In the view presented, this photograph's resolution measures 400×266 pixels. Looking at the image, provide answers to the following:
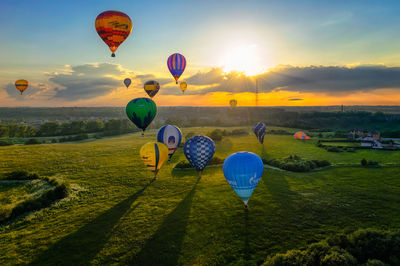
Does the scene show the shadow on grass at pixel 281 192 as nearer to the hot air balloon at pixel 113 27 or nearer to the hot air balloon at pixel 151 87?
the hot air balloon at pixel 113 27

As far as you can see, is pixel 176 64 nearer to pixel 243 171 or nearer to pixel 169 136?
pixel 169 136

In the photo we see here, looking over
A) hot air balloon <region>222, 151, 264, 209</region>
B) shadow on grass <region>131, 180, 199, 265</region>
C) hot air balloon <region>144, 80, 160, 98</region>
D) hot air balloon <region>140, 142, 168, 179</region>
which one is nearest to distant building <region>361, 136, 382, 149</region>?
hot air balloon <region>222, 151, 264, 209</region>

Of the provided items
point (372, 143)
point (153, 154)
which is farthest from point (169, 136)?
point (372, 143)

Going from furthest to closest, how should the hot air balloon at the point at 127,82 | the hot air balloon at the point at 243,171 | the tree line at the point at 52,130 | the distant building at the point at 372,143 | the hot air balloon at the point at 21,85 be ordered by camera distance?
the tree line at the point at 52,130 < the hot air balloon at the point at 127,82 < the hot air balloon at the point at 21,85 < the distant building at the point at 372,143 < the hot air balloon at the point at 243,171

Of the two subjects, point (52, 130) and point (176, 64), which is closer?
point (176, 64)

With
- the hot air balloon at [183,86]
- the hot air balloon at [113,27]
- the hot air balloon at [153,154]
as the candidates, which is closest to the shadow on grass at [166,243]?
the hot air balloon at [153,154]

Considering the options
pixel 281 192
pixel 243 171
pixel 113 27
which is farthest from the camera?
pixel 113 27

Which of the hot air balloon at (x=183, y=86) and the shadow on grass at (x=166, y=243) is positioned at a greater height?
the hot air balloon at (x=183, y=86)

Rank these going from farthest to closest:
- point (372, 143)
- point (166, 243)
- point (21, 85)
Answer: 1. point (21, 85)
2. point (372, 143)
3. point (166, 243)
